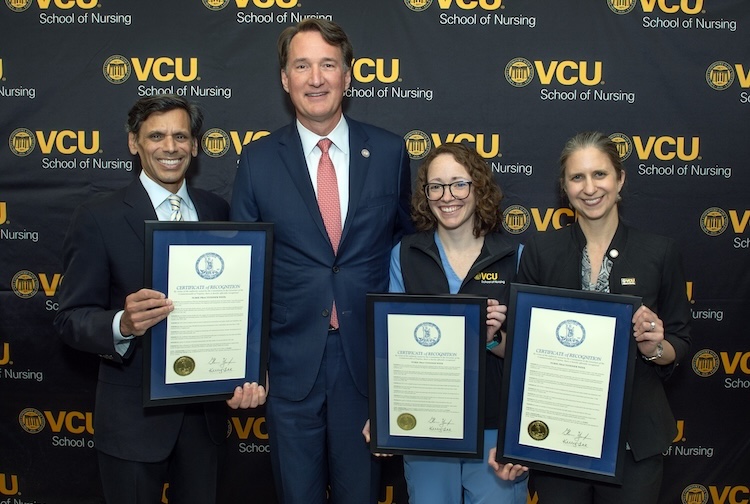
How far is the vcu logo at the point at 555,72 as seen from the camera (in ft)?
10.1

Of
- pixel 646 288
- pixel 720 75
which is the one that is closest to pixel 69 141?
pixel 646 288

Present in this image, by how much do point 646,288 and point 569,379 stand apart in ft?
1.24

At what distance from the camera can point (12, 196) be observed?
3.21m

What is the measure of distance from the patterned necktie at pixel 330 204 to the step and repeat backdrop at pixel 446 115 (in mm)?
953

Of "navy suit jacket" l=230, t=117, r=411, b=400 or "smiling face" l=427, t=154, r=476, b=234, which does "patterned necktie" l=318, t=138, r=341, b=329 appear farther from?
"smiling face" l=427, t=154, r=476, b=234

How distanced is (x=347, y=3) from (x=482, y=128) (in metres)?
0.89

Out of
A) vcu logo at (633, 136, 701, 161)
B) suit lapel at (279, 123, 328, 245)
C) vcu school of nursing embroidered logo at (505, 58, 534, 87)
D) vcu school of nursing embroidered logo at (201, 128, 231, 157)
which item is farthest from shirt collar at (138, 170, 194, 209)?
vcu logo at (633, 136, 701, 161)

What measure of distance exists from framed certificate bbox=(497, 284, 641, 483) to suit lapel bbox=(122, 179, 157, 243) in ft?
3.99

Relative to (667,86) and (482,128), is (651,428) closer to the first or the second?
(482,128)

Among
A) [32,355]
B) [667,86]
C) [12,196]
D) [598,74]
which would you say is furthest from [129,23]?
[667,86]

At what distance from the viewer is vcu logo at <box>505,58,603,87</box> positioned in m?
3.08

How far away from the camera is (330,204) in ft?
7.32

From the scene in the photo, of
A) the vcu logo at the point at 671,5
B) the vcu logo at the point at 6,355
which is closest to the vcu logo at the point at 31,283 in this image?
the vcu logo at the point at 6,355
